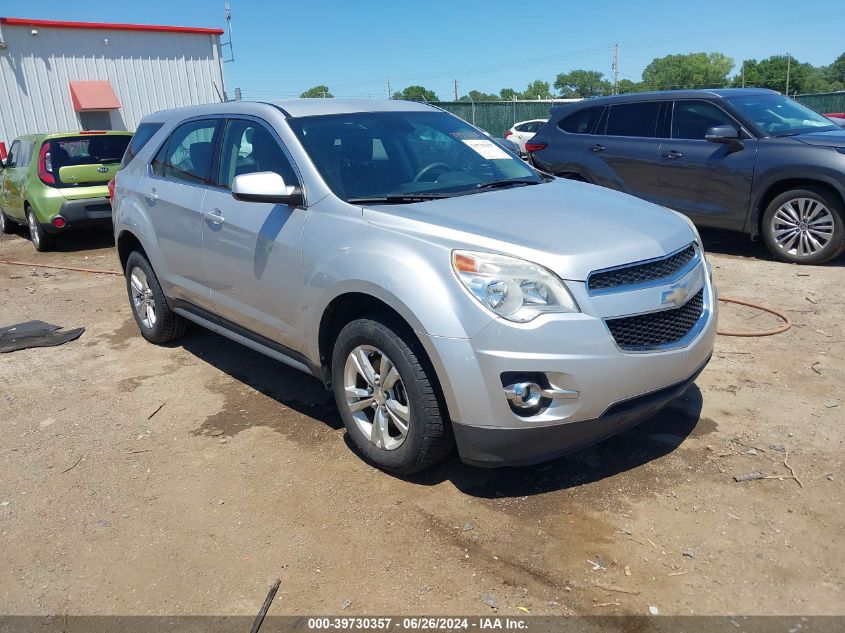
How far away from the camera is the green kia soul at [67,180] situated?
9773 mm

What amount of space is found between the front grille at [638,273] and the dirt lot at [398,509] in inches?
37.7

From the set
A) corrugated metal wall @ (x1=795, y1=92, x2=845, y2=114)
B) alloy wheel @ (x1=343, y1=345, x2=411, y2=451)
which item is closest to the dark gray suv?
alloy wheel @ (x1=343, y1=345, x2=411, y2=451)

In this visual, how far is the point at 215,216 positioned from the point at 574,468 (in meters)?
2.53

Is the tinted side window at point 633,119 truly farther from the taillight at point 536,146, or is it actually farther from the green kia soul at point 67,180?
the green kia soul at point 67,180

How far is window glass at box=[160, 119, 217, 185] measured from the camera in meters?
4.60

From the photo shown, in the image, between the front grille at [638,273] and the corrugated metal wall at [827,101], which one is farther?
the corrugated metal wall at [827,101]

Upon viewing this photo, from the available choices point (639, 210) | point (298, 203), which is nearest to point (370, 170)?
point (298, 203)

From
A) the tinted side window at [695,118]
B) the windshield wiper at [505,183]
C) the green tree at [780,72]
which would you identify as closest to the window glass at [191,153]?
the windshield wiper at [505,183]

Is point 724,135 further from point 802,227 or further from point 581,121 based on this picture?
point 581,121

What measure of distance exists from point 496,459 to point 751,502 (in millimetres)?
1158

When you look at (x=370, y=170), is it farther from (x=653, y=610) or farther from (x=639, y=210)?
(x=653, y=610)

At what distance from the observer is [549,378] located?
9.50ft

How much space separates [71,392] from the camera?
4.89 meters

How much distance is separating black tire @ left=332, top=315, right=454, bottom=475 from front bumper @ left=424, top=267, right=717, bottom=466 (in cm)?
12
